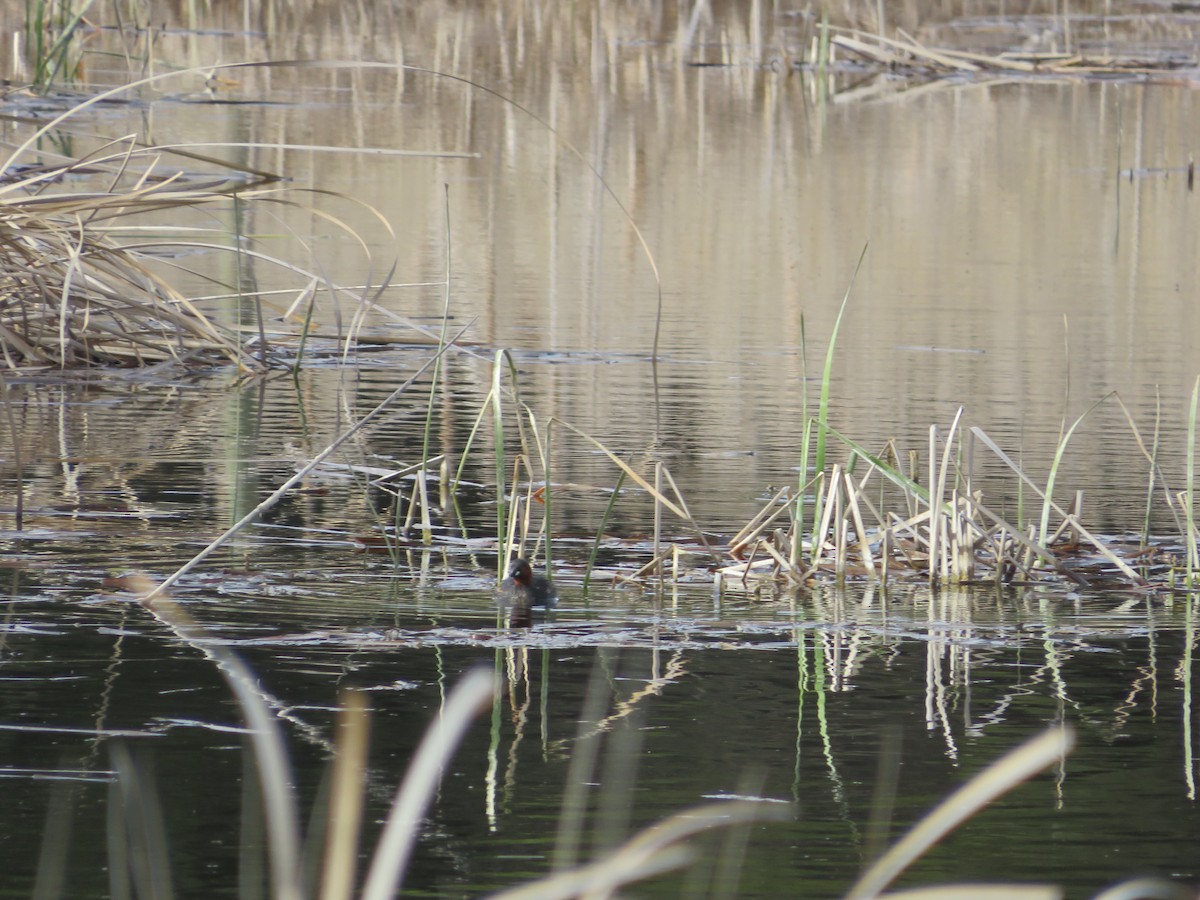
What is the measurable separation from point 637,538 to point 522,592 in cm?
77

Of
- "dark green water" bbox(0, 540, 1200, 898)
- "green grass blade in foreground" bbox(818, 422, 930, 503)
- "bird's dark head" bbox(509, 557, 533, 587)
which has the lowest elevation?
"dark green water" bbox(0, 540, 1200, 898)

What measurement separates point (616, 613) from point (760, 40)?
1840 cm

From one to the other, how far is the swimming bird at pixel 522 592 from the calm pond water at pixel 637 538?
0.24 ft

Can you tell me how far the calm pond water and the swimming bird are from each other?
0.24 feet

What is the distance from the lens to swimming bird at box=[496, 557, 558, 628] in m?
4.25

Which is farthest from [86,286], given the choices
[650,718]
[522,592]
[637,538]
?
[650,718]

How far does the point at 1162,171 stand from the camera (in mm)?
14828

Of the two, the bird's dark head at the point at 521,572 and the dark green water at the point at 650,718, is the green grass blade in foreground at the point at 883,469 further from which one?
the bird's dark head at the point at 521,572

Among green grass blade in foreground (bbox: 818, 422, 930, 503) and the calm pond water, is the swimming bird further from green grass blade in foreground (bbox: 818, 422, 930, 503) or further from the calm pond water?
green grass blade in foreground (bbox: 818, 422, 930, 503)

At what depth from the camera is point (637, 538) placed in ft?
16.4

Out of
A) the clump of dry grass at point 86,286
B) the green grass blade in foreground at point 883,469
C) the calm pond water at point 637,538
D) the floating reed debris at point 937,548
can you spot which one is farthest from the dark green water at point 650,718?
the clump of dry grass at point 86,286

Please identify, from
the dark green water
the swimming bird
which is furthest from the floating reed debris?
the swimming bird

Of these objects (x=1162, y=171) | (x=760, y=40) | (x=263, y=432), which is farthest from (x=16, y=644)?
(x=760, y=40)

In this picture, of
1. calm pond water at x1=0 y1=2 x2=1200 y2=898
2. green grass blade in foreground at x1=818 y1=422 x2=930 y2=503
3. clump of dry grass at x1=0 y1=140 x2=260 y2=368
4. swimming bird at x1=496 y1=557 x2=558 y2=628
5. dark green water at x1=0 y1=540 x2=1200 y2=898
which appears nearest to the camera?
dark green water at x1=0 y1=540 x2=1200 y2=898
